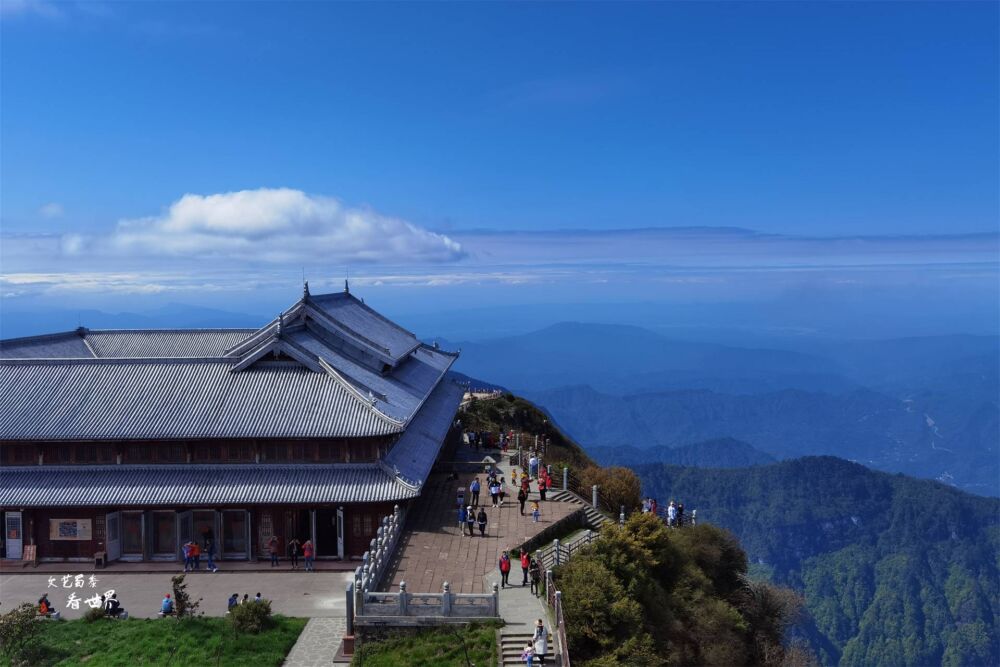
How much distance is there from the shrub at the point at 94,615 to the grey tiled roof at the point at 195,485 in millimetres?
5992

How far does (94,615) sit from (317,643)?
27.1ft

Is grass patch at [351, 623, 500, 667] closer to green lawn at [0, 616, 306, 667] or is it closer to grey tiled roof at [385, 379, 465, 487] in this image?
green lawn at [0, 616, 306, 667]

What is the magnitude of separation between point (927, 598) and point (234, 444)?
135 m

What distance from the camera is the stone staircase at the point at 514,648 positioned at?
2239 centimetres

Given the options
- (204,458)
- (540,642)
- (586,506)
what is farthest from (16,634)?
(586,506)

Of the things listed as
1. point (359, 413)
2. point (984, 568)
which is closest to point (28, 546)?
→ point (359, 413)

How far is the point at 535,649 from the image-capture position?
869 inches

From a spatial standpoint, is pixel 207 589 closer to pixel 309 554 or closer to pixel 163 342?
pixel 309 554

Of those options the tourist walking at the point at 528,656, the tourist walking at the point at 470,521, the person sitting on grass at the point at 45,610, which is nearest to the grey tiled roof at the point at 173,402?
the tourist walking at the point at 470,521

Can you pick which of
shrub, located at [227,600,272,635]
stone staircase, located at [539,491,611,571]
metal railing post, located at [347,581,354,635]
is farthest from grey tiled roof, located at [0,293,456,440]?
metal railing post, located at [347,581,354,635]

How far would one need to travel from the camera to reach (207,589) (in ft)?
99.3

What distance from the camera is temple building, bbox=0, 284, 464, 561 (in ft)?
108

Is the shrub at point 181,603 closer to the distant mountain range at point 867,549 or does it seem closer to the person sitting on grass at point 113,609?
the person sitting on grass at point 113,609

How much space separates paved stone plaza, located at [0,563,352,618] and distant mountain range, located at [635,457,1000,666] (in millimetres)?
98826
